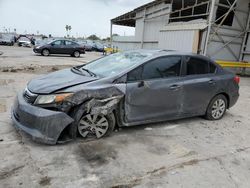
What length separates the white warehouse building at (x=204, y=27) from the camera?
502 inches

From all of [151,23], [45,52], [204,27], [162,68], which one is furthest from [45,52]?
[162,68]

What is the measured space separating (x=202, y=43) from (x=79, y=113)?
10774 mm

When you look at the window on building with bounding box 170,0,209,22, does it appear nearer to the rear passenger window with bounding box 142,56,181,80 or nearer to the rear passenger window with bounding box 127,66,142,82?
the rear passenger window with bounding box 142,56,181,80

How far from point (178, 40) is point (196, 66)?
9.97m

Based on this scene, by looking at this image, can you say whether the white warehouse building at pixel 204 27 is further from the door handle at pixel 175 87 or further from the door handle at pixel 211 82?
the door handle at pixel 175 87

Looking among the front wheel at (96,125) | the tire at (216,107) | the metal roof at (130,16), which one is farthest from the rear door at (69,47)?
the front wheel at (96,125)

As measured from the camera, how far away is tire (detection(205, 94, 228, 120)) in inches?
203

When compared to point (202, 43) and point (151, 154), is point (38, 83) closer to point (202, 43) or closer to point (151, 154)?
point (151, 154)

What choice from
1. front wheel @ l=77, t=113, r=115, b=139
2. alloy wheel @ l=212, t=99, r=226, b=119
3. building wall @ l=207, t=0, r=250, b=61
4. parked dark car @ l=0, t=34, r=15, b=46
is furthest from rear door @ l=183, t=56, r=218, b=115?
parked dark car @ l=0, t=34, r=15, b=46

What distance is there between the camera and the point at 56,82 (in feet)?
12.2

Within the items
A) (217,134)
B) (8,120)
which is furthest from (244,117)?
(8,120)

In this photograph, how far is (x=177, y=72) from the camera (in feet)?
14.9

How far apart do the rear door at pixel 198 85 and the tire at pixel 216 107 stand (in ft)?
0.50

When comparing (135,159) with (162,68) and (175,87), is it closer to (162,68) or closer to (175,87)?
(175,87)
